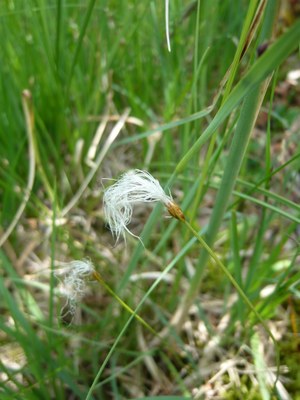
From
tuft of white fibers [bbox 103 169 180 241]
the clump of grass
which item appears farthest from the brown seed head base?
the clump of grass

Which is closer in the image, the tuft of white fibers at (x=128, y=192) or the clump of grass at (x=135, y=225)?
the tuft of white fibers at (x=128, y=192)

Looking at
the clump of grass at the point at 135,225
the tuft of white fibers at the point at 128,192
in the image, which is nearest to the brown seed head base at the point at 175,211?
the tuft of white fibers at the point at 128,192

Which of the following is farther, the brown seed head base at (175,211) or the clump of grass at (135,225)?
the clump of grass at (135,225)

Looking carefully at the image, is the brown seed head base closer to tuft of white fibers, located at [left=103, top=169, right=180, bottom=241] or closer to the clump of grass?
tuft of white fibers, located at [left=103, top=169, right=180, bottom=241]

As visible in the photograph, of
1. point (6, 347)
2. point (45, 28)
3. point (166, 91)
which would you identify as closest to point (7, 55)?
point (45, 28)

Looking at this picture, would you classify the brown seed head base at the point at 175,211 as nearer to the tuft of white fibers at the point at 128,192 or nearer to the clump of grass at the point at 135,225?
the tuft of white fibers at the point at 128,192

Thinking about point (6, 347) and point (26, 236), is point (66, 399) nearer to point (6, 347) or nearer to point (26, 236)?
point (6, 347)

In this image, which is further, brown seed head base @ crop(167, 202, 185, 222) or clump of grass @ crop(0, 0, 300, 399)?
clump of grass @ crop(0, 0, 300, 399)

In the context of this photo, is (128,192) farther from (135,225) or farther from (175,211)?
(135,225)

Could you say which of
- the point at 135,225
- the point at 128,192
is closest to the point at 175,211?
the point at 128,192

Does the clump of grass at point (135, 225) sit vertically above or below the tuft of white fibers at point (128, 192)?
below

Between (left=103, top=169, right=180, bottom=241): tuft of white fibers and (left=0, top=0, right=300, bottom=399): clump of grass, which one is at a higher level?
(left=103, top=169, right=180, bottom=241): tuft of white fibers
